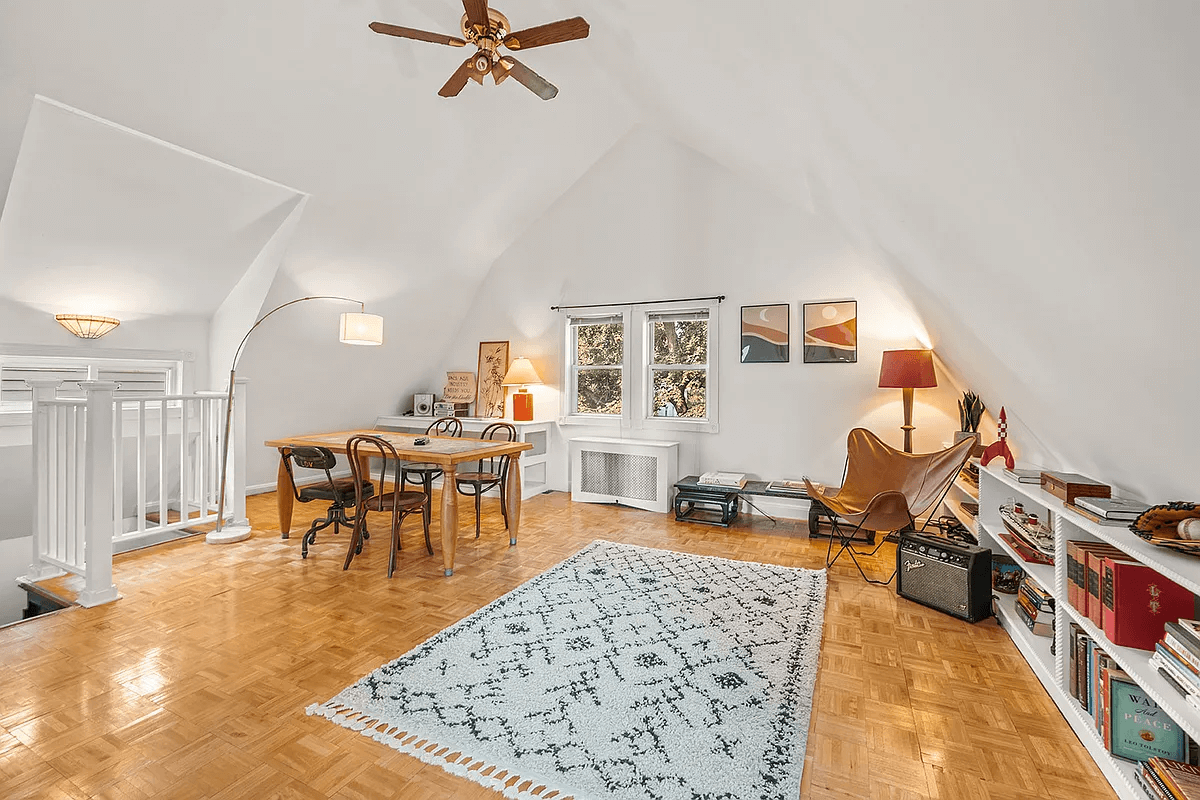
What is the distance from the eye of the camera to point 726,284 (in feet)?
17.1

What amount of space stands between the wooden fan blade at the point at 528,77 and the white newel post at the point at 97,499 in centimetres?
268

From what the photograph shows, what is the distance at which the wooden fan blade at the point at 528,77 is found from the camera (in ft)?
9.59

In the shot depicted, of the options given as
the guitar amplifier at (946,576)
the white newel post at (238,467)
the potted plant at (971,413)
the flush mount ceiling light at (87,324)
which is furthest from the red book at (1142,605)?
the flush mount ceiling light at (87,324)

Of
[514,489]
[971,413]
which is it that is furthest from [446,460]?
[971,413]

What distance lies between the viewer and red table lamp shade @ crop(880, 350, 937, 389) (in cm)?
402

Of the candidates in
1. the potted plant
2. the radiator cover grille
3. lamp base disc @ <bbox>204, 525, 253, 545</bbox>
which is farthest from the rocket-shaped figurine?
lamp base disc @ <bbox>204, 525, 253, 545</bbox>

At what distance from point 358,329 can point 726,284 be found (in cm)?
318

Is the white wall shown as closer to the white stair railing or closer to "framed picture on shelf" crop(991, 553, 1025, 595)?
"framed picture on shelf" crop(991, 553, 1025, 595)

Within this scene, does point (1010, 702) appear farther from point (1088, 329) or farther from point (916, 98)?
point (916, 98)

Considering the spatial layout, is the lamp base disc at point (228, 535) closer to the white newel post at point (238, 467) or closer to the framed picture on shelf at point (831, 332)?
the white newel post at point (238, 467)

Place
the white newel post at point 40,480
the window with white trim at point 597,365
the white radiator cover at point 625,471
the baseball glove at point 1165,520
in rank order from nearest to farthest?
the baseball glove at point 1165,520 → the white newel post at point 40,480 → the white radiator cover at point 625,471 → the window with white trim at point 597,365

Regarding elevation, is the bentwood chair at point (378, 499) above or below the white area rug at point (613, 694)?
above

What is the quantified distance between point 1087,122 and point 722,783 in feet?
6.13

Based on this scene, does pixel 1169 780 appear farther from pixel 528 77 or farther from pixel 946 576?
pixel 528 77
